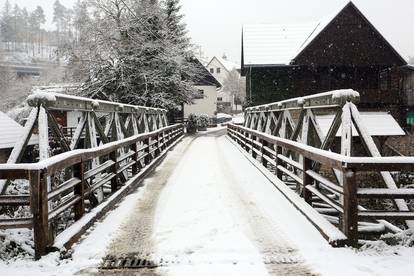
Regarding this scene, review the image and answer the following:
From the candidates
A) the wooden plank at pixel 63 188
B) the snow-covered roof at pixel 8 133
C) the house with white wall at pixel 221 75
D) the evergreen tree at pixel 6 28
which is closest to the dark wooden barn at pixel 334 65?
the snow-covered roof at pixel 8 133

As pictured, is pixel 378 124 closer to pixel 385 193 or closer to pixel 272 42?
pixel 272 42

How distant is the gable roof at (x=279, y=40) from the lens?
2959cm

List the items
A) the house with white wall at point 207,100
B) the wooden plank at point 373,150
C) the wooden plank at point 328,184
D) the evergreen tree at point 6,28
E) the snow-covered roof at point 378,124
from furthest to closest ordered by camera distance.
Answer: the evergreen tree at point 6,28
the house with white wall at point 207,100
the snow-covered roof at point 378,124
the wooden plank at point 373,150
the wooden plank at point 328,184

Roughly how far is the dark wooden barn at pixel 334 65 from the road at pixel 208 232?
23.1m

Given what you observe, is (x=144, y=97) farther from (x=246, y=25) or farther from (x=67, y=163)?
(x=67, y=163)

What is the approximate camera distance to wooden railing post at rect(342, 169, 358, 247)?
4441 mm

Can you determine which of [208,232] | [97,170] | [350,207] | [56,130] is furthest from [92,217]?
[350,207]

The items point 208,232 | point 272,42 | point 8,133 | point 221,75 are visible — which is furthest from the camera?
point 221,75

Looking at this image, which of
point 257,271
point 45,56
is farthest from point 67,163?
point 45,56

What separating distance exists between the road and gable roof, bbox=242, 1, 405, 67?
23658 mm

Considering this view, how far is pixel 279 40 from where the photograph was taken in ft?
113

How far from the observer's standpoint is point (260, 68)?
106 ft

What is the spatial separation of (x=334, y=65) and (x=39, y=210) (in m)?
28.5

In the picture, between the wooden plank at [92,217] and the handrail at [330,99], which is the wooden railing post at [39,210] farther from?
the handrail at [330,99]
